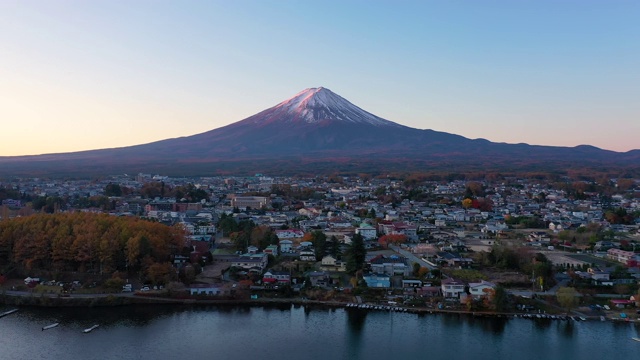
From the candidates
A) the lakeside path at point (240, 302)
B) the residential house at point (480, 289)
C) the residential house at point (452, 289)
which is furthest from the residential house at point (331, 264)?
the residential house at point (480, 289)

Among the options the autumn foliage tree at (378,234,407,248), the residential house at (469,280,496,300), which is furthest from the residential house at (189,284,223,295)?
the autumn foliage tree at (378,234,407,248)

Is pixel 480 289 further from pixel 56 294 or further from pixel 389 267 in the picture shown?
pixel 56 294

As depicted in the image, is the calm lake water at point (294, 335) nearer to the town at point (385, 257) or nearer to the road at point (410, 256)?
the town at point (385, 257)

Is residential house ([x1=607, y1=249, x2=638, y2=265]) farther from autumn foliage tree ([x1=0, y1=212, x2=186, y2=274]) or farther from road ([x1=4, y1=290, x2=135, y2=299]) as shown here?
road ([x1=4, y1=290, x2=135, y2=299])

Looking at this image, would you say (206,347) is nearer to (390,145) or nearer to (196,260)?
(196,260)

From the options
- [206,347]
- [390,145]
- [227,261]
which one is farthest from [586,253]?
[390,145]

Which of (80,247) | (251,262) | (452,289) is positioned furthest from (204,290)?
(452,289)
